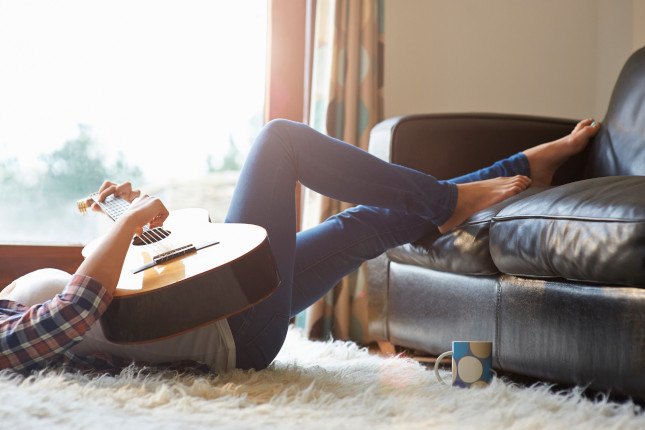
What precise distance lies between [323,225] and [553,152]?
2.21 feet

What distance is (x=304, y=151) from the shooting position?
64.4 inches

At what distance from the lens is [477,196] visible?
178cm

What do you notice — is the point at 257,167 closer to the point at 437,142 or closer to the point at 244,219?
the point at 244,219

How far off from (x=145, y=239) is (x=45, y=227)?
4.32 ft

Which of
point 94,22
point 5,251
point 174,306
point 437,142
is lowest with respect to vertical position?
point 5,251

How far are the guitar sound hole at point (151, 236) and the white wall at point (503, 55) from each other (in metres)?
1.59

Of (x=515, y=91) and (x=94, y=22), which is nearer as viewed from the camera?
(x=94, y=22)

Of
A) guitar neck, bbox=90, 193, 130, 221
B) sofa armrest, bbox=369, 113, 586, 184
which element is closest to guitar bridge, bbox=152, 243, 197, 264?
guitar neck, bbox=90, 193, 130, 221

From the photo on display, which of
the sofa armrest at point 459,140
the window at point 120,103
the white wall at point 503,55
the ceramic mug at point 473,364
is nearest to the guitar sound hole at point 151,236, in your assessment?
the ceramic mug at point 473,364

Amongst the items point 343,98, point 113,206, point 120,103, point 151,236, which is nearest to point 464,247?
point 151,236

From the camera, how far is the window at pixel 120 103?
2.68 m

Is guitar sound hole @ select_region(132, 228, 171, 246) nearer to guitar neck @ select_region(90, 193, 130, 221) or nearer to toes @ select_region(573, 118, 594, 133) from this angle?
guitar neck @ select_region(90, 193, 130, 221)

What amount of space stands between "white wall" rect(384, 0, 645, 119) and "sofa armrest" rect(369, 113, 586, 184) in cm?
84

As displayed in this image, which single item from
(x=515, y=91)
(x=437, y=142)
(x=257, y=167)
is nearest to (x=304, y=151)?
(x=257, y=167)
